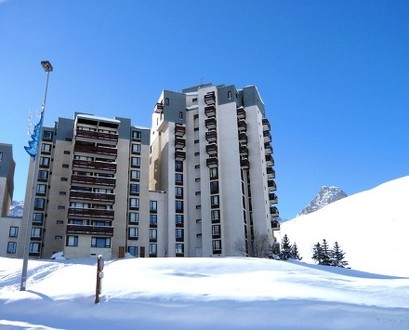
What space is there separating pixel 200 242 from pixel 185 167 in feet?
49.4

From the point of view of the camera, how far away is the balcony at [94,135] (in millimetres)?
69562

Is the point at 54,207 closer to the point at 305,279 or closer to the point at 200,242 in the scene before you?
the point at 200,242

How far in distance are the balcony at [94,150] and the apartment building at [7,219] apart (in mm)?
12737

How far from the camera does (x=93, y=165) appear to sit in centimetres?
6806

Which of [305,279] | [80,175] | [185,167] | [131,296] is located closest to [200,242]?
[185,167]

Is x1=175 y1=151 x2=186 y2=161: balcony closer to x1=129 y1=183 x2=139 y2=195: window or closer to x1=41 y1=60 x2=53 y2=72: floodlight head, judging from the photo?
x1=129 y1=183 x2=139 y2=195: window

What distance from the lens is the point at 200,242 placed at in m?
73.2

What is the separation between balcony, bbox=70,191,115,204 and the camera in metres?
65.4

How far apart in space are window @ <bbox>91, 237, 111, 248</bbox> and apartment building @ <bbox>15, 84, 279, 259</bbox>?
0.54 feet

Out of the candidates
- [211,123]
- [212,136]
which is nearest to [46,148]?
[212,136]

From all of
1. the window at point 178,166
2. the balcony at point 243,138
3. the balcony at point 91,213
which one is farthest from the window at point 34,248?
the balcony at point 243,138

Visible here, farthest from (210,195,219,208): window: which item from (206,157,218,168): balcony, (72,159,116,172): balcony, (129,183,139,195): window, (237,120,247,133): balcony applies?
(72,159,116,172): balcony

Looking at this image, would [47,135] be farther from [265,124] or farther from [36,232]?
[265,124]

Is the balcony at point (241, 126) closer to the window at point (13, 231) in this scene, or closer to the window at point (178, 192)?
the window at point (178, 192)
